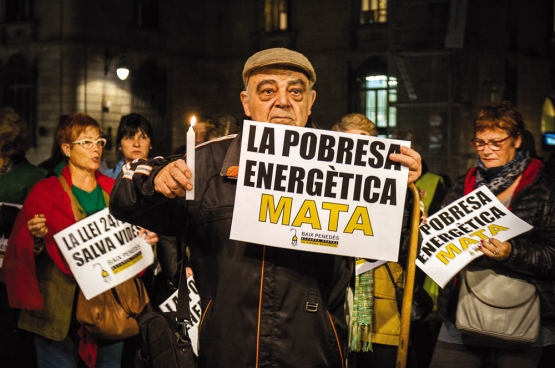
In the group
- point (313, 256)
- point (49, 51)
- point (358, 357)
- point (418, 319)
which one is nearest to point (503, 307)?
point (418, 319)

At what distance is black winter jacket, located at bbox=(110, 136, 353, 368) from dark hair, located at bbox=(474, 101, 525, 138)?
2018 millimetres

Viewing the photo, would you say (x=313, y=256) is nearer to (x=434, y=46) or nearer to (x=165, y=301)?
(x=165, y=301)

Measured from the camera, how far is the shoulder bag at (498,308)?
15.3 ft

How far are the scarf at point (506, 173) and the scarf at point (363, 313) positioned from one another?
912 mm

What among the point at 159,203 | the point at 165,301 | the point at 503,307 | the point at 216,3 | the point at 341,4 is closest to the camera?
the point at 159,203

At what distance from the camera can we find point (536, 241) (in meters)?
4.79

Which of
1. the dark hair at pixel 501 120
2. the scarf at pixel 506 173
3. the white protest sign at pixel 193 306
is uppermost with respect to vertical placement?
the dark hair at pixel 501 120

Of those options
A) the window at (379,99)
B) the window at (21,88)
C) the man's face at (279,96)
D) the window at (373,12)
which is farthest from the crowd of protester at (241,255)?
the window at (21,88)

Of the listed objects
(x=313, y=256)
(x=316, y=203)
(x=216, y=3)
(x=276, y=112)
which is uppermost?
(x=216, y=3)

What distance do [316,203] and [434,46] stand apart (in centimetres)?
1841

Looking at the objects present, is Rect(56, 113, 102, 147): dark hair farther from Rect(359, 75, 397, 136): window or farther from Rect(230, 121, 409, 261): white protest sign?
Rect(359, 75, 397, 136): window

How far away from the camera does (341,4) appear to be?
2859cm

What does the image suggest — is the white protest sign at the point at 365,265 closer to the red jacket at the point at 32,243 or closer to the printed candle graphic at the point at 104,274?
the printed candle graphic at the point at 104,274

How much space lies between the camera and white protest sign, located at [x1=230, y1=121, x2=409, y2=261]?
3125 mm
